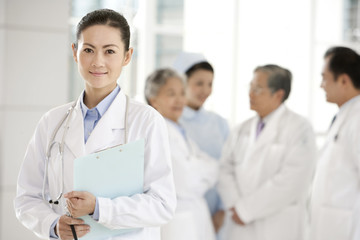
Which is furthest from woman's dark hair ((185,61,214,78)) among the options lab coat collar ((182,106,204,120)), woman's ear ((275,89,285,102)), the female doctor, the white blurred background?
the female doctor

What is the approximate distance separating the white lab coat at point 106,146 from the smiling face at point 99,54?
0.09m

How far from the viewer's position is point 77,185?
1.13m

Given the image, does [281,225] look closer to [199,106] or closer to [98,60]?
[199,106]

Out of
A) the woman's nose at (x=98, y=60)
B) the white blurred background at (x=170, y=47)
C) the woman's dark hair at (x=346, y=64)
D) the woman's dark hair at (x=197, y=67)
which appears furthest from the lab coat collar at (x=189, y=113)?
the woman's nose at (x=98, y=60)

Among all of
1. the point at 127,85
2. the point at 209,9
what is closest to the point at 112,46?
the point at 127,85

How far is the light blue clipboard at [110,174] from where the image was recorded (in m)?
1.14

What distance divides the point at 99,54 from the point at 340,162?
5.14 feet

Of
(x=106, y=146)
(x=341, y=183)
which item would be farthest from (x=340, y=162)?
(x=106, y=146)

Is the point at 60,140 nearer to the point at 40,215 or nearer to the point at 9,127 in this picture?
the point at 40,215

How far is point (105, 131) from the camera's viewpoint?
126cm

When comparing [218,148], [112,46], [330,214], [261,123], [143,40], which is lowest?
[330,214]

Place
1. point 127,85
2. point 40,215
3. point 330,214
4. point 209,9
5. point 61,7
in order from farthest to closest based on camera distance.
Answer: point 209,9 → point 127,85 → point 61,7 → point 330,214 → point 40,215

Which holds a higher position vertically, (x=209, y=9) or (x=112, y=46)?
(x=209, y=9)

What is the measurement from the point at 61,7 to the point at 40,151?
1.72 metres
